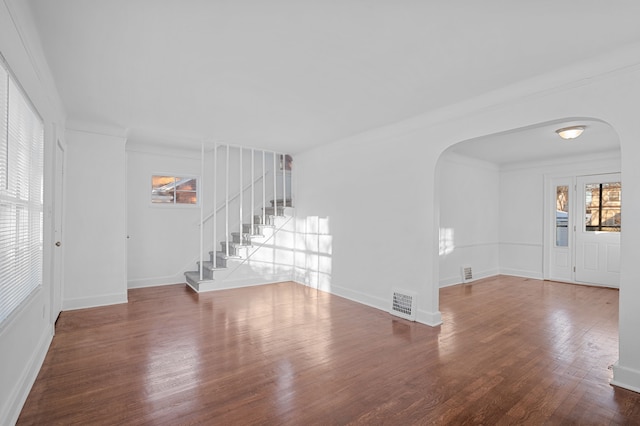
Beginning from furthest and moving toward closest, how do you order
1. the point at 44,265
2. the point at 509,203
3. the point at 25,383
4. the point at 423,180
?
the point at 509,203
the point at 423,180
the point at 44,265
the point at 25,383

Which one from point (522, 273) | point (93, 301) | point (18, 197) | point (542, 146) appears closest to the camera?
point (18, 197)

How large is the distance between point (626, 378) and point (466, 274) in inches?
155

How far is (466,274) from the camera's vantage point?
20.9ft

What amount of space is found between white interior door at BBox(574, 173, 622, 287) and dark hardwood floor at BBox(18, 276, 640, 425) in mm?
2012

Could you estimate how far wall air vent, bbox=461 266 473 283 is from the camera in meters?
6.33

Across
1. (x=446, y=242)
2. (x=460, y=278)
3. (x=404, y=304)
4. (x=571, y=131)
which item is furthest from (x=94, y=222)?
(x=571, y=131)

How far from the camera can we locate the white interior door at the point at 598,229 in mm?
5883

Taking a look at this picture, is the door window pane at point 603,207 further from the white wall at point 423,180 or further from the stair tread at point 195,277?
the stair tread at point 195,277

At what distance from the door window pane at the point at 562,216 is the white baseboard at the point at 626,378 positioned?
4.73 m

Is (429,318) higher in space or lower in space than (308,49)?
lower

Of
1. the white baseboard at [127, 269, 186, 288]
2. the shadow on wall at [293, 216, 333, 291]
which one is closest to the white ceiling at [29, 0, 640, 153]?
the shadow on wall at [293, 216, 333, 291]

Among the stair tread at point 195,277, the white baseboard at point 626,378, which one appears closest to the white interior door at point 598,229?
the white baseboard at point 626,378

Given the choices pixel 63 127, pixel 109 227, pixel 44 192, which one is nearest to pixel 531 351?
pixel 44 192

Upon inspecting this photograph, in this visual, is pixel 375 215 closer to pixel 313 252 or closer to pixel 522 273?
pixel 313 252
